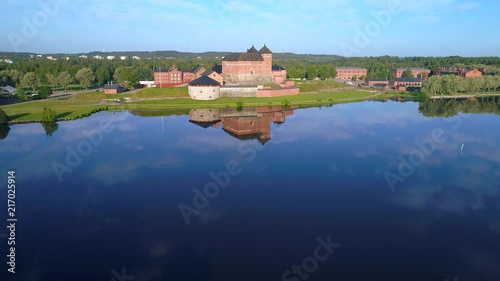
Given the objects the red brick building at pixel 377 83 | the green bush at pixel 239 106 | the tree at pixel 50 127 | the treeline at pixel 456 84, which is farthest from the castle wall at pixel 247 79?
the tree at pixel 50 127

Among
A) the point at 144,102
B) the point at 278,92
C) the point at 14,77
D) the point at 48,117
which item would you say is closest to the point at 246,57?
the point at 278,92

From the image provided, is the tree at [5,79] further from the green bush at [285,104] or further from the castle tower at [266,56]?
the green bush at [285,104]

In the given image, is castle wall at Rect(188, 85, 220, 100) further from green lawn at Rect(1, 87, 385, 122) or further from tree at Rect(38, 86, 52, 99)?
tree at Rect(38, 86, 52, 99)

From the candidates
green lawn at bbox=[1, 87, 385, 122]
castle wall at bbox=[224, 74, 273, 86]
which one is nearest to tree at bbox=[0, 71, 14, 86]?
green lawn at bbox=[1, 87, 385, 122]

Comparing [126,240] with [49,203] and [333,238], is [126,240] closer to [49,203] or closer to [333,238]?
[49,203]

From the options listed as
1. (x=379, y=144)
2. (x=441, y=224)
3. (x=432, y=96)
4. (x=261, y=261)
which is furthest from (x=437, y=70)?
(x=261, y=261)

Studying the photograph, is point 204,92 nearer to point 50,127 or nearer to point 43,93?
A: point 50,127
